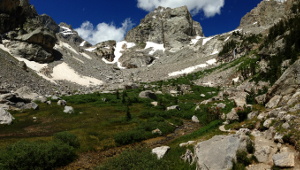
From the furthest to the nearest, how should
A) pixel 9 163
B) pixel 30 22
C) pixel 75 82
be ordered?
1. pixel 30 22
2. pixel 75 82
3. pixel 9 163

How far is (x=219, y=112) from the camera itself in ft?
83.1

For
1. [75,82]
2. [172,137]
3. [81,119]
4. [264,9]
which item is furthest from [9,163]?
[264,9]

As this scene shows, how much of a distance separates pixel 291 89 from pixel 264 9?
142521 mm

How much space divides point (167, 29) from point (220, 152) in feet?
542

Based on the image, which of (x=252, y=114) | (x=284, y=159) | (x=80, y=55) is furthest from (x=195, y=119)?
(x=80, y=55)

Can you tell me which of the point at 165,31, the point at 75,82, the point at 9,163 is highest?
the point at 165,31

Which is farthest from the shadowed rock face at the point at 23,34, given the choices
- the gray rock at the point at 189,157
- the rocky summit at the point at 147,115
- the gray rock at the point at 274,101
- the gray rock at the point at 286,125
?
the gray rock at the point at 286,125

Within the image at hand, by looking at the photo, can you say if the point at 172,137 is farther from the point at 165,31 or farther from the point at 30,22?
the point at 165,31

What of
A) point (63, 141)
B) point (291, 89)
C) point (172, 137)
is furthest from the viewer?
point (172, 137)

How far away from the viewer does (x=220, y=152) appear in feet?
35.4

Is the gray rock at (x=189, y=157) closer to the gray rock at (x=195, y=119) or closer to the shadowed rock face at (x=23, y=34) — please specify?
the gray rock at (x=195, y=119)

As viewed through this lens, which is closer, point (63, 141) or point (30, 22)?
point (63, 141)

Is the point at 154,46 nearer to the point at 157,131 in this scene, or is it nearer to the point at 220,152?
the point at 157,131

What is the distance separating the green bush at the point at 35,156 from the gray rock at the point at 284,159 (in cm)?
1445
